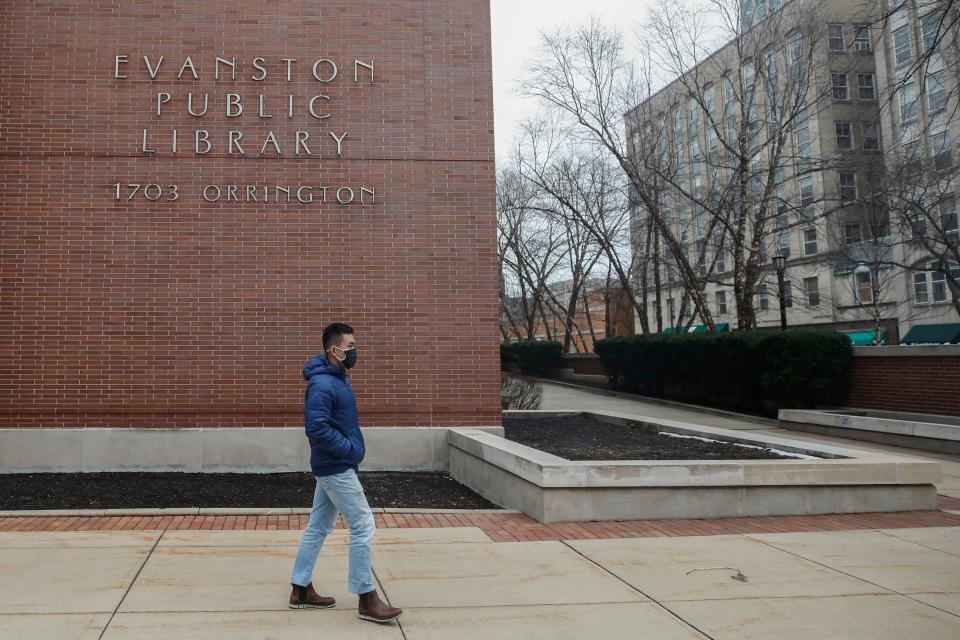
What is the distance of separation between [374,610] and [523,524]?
3.04 m

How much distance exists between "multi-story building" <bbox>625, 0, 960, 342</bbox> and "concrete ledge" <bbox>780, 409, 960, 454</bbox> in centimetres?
500

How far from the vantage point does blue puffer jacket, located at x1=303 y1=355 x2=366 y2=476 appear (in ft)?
14.7

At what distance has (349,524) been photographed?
4.55 m

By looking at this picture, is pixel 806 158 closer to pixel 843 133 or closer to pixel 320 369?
pixel 320 369

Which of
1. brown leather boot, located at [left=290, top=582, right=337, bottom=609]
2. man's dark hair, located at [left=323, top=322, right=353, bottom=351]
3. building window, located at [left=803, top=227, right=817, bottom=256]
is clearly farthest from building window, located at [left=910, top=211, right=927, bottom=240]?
building window, located at [left=803, top=227, right=817, bottom=256]

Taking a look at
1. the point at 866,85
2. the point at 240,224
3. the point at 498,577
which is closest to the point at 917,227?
the point at 240,224

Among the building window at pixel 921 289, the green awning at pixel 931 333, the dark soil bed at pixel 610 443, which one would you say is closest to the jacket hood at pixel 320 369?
the dark soil bed at pixel 610 443

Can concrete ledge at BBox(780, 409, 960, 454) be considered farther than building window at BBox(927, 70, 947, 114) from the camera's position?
Yes

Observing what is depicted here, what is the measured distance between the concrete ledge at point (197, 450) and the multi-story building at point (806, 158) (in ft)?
23.7

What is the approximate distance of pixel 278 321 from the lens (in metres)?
10.5

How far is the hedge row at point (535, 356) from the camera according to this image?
124 ft

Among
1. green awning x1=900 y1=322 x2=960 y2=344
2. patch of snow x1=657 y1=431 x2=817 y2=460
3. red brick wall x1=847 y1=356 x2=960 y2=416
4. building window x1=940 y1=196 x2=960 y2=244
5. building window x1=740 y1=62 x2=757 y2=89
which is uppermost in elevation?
building window x1=740 y1=62 x2=757 y2=89

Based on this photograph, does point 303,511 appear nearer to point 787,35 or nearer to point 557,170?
point 787,35

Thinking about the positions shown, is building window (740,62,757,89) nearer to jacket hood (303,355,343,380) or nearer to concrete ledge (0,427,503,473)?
concrete ledge (0,427,503,473)
